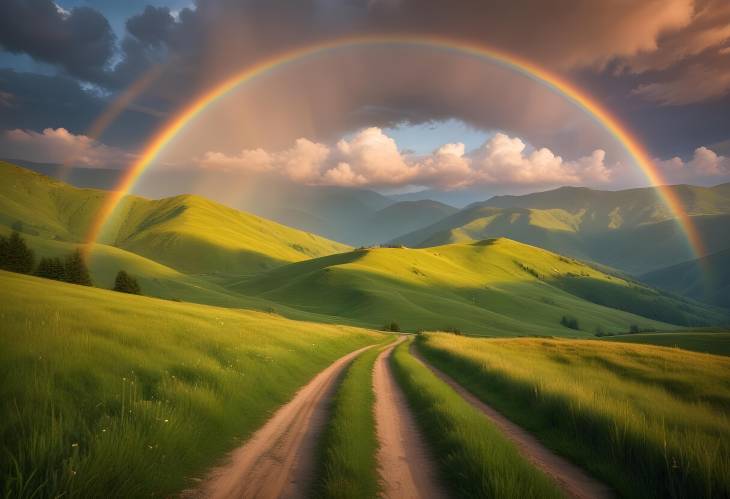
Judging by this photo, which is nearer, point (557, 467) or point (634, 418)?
point (557, 467)

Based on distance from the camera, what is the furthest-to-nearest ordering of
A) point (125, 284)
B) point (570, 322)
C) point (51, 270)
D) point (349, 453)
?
point (570, 322)
point (125, 284)
point (51, 270)
point (349, 453)

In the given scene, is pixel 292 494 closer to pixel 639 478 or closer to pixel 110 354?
pixel 639 478

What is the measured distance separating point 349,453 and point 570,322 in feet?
626

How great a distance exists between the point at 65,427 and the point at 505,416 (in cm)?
1381

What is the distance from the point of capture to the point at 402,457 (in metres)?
9.93

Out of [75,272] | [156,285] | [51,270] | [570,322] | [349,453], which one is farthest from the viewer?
[570,322]

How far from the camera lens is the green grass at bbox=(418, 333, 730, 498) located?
8.21 meters

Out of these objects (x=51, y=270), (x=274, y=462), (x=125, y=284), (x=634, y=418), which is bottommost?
(x=274, y=462)

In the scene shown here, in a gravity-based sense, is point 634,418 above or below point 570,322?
below

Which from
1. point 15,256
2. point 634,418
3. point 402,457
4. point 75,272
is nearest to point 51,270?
point 75,272

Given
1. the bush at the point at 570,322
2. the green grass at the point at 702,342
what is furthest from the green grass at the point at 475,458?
the bush at the point at 570,322

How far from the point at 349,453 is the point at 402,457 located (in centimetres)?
172

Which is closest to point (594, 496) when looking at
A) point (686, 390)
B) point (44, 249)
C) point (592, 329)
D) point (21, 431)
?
point (21, 431)

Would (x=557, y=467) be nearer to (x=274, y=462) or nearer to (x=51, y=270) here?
(x=274, y=462)
